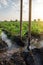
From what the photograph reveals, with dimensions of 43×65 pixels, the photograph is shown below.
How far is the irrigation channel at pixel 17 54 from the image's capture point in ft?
6.57

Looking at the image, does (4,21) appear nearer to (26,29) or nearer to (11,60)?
(26,29)

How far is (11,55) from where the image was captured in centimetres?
202

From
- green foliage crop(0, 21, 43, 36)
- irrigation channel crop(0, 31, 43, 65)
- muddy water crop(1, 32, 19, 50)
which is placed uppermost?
green foliage crop(0, 21, 43, 36)

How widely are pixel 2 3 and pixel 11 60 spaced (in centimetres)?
66

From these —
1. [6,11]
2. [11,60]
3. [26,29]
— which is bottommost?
[11,60]

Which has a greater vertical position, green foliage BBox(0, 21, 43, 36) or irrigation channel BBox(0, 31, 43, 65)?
green foliage BBox(0, 21, 43, 36)

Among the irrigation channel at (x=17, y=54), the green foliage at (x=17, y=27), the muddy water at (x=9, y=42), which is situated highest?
the green foliage at (x=17, y=27)

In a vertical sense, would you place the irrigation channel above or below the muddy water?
below

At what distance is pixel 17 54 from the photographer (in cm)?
204

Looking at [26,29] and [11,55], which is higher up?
[26,29]

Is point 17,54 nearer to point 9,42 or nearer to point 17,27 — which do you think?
point 9,42

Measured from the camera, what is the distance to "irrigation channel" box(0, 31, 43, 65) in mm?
2004

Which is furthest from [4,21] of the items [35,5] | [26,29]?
[35,5]

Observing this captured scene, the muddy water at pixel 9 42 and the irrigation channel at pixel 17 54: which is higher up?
the muddy water at pixel 9 42
